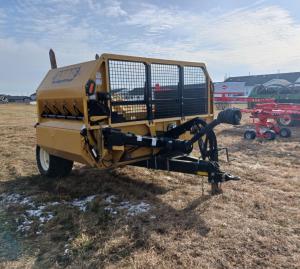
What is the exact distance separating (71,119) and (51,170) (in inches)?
55.3

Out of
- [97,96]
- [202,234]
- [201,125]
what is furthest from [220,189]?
[97,96]

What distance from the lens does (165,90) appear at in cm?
527

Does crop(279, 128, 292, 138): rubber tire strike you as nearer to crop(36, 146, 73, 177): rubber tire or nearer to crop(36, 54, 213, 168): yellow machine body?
crop(36, 54, 213, 168): yellow machine body

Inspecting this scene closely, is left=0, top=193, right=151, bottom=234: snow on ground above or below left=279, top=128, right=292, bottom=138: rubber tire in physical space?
below

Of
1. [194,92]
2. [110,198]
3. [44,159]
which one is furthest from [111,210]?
[194,92]

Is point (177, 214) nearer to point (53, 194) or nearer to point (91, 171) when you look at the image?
point (53, 194)

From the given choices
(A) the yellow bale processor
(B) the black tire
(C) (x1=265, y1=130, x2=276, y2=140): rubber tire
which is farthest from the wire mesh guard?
(B) the black tire

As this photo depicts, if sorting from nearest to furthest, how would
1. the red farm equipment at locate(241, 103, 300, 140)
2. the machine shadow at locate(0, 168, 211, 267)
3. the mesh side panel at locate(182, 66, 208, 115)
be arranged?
the machine shadow at locate(0, 168, 211, 267) < the mesh side panel at locate(182, 66, 208, 115) < the red farm equipment at locate(241, 103, 300, 140)

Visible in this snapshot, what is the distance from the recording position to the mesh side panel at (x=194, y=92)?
5.56m

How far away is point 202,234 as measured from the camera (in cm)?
363

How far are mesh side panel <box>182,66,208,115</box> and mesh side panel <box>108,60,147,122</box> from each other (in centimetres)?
87

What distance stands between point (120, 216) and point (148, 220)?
1.22 feet

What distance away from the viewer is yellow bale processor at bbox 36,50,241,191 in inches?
175

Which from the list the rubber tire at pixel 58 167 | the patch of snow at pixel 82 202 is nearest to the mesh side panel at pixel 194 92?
the patch of snow at pixel 82 202
